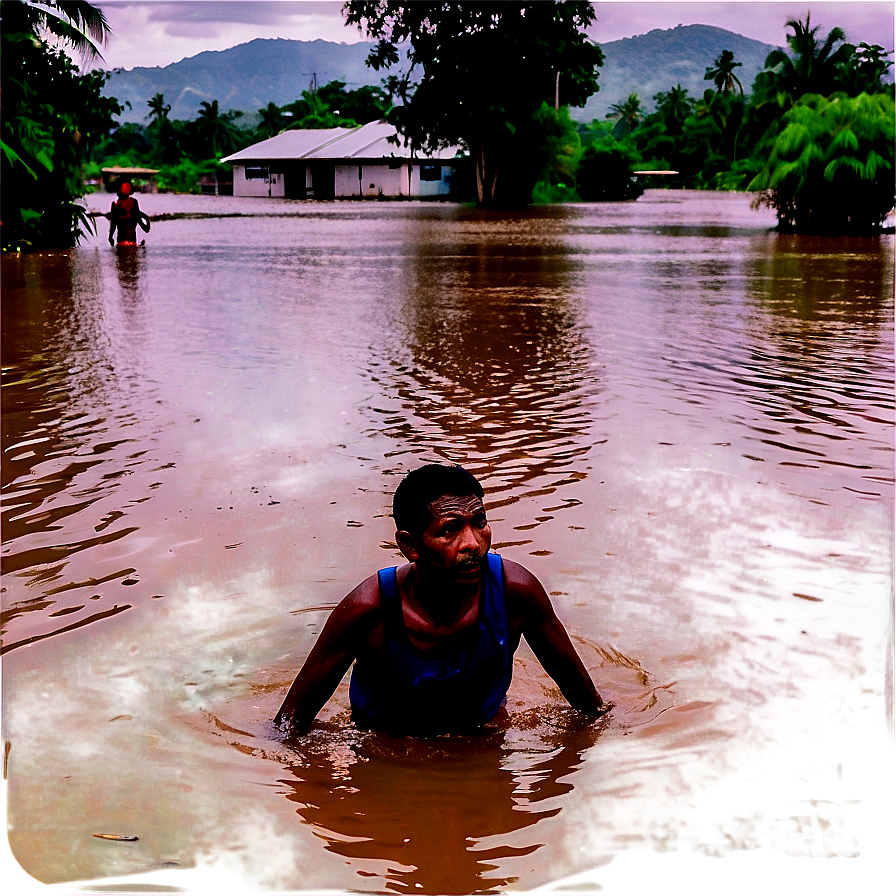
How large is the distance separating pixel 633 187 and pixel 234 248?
42178 millimetres

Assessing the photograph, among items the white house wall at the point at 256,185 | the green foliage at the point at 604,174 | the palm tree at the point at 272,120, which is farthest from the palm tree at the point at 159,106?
the green foliage at the point at 604,174

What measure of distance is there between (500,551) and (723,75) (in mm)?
100372

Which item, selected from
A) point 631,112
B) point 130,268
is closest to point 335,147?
point 130,268

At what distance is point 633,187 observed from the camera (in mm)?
62156

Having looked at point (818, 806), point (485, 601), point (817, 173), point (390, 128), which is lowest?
point (818, 806)

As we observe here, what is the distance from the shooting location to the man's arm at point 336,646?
3277mm

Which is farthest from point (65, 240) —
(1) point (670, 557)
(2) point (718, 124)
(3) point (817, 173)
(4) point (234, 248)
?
(2) point (718, 124)

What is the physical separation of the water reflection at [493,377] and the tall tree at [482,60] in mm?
27099

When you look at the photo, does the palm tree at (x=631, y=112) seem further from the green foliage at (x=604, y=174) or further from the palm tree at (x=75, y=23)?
the palm tree at (x=75, y=23)

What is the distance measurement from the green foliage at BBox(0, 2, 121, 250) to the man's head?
17.6m

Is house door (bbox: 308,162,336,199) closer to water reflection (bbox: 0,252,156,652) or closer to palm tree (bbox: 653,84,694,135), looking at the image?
palm tree (bbox: 653,84,694,135)

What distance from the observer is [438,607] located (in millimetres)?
3264

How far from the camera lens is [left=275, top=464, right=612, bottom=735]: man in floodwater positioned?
10.3ft

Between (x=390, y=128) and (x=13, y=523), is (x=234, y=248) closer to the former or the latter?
(x=13, y=523)
